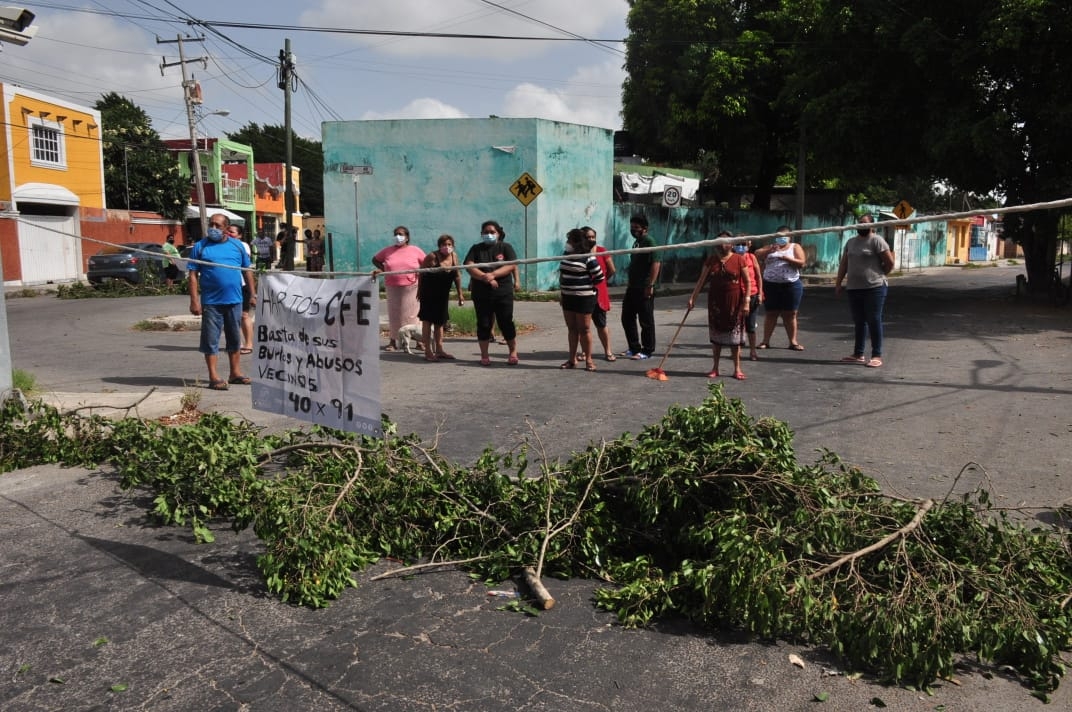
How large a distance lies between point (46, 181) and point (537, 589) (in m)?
34.6

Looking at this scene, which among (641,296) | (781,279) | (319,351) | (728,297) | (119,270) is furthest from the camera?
(119,270)

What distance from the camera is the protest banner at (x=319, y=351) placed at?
4551 millimetres

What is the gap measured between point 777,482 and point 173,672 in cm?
273

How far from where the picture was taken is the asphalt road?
3.40 meters

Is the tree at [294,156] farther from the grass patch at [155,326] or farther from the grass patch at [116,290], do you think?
the grass patch at [155,326]

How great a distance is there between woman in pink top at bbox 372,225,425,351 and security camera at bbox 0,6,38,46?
15.9 ft

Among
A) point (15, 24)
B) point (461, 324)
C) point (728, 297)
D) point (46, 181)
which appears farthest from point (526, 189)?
point (46, 181)

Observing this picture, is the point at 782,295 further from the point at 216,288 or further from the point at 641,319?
the point at 216,288

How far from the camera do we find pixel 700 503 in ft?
14.3

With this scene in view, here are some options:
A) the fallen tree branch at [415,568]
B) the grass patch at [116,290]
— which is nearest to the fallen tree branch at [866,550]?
the fallen tree branch at [415,568]

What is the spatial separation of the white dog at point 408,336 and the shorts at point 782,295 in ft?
15.2

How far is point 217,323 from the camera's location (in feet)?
29.7

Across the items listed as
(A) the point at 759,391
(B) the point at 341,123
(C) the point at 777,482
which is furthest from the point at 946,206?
(C) the point at 777,482

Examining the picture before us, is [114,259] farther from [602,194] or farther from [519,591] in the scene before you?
[519,591]
